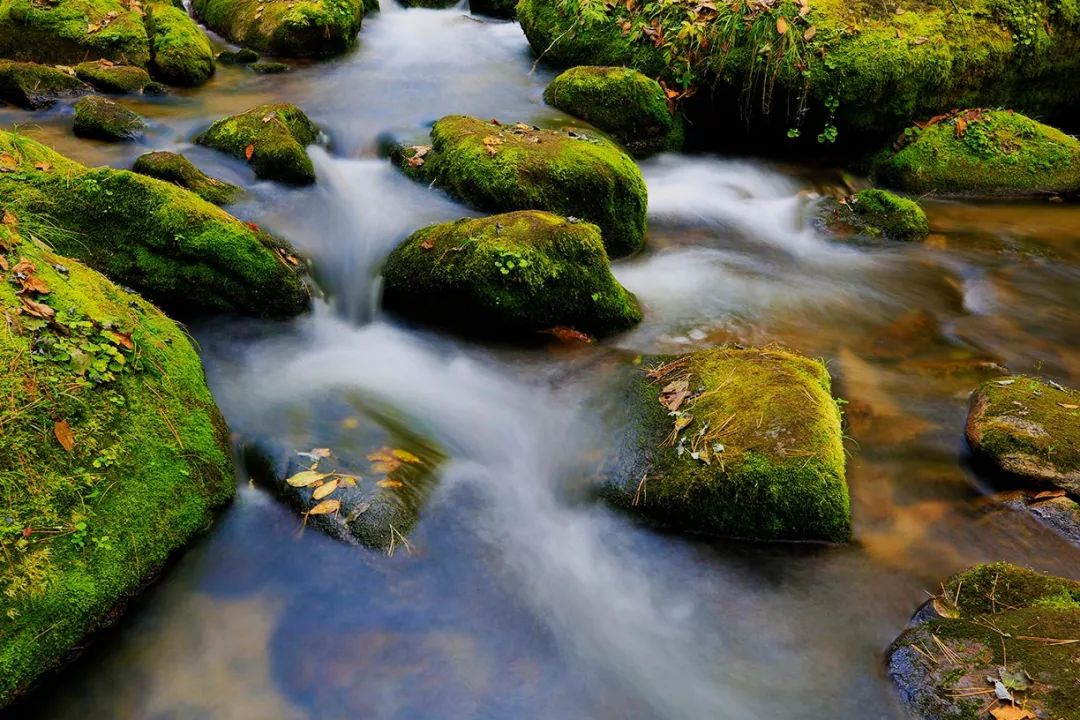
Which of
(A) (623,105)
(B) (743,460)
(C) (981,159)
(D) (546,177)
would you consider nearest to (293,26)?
(A) (623,105)

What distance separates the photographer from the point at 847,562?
4.11 metres

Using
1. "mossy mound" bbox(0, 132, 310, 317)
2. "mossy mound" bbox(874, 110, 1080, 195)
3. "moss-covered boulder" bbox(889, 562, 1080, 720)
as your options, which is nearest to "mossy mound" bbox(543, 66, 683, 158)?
"mossy mound" bbox(874, 110, 1080, 195)

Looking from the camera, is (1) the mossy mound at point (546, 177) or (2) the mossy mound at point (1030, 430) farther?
(1) the mossy mound at point (546, 177)

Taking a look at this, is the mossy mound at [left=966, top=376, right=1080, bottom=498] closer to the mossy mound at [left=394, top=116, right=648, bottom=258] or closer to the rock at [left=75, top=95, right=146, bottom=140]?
the mossy mound at [left=394, top=116, right=648, bottom=258]

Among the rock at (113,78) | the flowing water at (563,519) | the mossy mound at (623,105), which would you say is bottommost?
the flowing water at (563,519)

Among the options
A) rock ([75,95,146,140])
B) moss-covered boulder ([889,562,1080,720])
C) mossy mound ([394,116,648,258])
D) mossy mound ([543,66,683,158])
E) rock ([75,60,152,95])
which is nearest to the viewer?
moss-covered boulder ([889,562,1080,720])

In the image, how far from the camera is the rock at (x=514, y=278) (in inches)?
220

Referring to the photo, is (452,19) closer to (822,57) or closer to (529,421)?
(822,57)

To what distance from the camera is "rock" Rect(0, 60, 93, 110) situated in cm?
854

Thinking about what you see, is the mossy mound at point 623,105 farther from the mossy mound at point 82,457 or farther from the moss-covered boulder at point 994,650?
the moss-covered boulder at point 994,650

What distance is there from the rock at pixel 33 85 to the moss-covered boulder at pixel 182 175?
3.24 metres

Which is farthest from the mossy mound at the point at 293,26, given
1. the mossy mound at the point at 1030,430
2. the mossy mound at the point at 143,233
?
the mossy mound at the point at 1030,430

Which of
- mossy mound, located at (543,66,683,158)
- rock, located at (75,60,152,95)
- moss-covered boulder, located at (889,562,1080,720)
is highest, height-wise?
mossy mound, located at (543,66,683,158)

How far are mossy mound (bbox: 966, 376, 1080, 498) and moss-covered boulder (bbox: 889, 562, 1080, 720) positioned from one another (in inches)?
40.3
